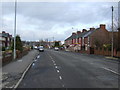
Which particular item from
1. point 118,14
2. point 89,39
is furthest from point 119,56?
point 89,39

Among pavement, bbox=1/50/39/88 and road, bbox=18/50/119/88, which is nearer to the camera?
road, bbox=18/50/119/88

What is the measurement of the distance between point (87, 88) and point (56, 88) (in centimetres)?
136

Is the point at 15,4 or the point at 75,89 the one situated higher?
the point at 15,4

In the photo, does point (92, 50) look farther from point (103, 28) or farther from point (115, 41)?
point (103, 28)

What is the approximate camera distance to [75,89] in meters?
8.55

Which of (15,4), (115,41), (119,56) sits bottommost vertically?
(119,56)

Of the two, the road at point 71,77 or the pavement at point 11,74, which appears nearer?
the road at point 71,77

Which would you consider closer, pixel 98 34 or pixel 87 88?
pixel 87 88

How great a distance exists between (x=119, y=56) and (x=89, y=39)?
3514cm

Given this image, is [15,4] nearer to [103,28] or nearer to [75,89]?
[75,89]

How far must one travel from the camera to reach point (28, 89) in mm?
8672

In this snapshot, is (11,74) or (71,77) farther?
(11,74)

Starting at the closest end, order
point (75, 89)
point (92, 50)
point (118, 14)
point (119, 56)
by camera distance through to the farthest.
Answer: point (75, 89)
point (119, 56)
point (118, 14)
point (92, 50)

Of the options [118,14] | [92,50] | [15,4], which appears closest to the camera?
[15,4]
